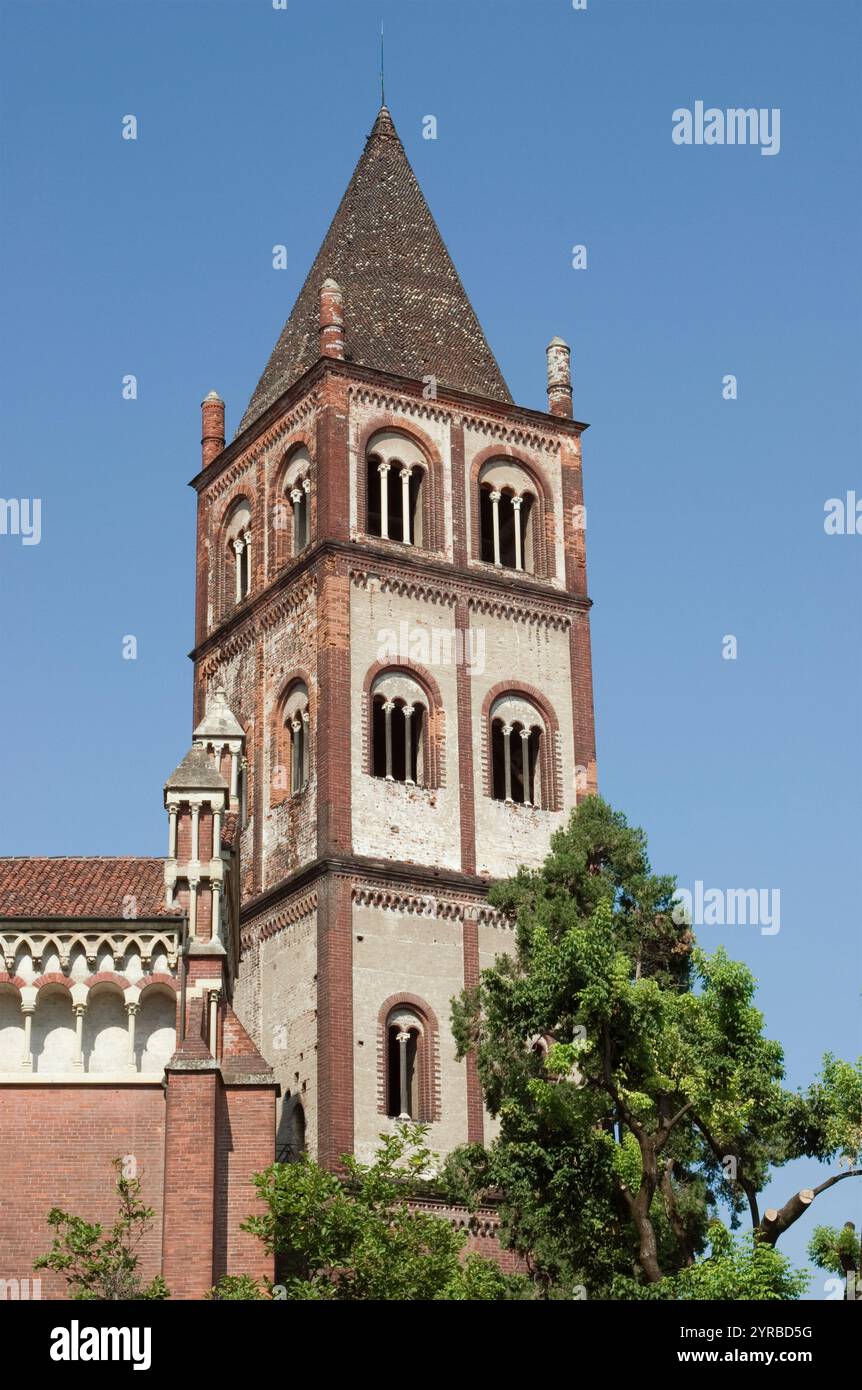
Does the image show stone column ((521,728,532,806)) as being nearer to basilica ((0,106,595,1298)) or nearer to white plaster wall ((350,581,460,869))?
basilica ((0,106,595,1298))

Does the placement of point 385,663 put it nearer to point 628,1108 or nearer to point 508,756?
point 508,756

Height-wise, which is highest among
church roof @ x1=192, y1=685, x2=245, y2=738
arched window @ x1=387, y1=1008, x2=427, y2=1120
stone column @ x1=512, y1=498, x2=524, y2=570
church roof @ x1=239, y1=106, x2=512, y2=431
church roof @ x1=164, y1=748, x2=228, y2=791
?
church roof @ x1=239, y1=106, x2=512, y2=431

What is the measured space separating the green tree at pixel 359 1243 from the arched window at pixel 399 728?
14572mm

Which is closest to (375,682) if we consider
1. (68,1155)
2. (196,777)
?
(196,777)

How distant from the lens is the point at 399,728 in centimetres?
4591

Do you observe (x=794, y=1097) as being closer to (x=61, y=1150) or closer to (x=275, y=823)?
(x=61, y=1150)

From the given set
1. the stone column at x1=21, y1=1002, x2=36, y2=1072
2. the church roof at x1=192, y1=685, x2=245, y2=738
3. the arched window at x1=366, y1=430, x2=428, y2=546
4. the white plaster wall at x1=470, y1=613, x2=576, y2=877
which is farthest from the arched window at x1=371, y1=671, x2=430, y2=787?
the stone column at x1=21, y1=1002, x2=36, y2=1072

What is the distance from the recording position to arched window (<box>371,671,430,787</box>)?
1788 inches

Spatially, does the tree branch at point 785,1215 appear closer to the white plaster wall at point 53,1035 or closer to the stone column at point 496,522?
the white plaster wall at point 53,1035

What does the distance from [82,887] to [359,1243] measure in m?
6.62

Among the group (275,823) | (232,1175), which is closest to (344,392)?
(275,823)

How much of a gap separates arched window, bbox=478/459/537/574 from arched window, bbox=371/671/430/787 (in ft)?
15.1
